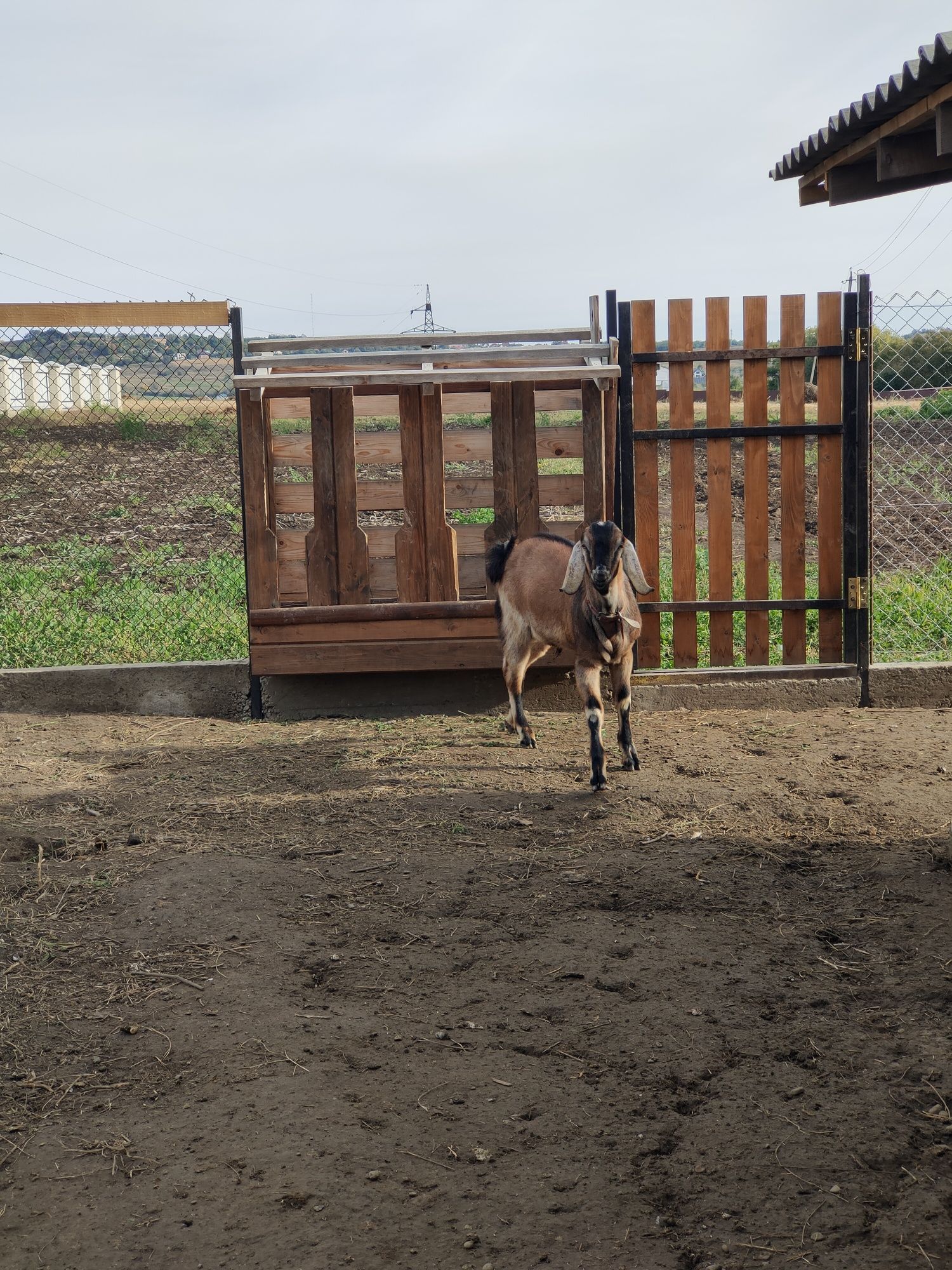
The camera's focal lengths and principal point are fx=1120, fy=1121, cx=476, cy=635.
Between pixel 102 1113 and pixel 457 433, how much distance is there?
524cm

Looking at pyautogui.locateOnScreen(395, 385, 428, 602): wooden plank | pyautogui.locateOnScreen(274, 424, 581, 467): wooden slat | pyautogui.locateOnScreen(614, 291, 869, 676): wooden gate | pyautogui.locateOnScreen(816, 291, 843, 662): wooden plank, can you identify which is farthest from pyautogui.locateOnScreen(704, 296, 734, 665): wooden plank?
pyautogui.locateOnScreen(395, 385, 428, 602): wooden plank

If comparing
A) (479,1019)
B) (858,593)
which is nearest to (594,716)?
(858,593)

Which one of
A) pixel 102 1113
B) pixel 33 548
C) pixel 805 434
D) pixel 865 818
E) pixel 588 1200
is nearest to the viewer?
pixel 588 1200

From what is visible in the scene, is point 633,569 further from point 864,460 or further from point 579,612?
point 864,460

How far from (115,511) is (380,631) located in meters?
7.77

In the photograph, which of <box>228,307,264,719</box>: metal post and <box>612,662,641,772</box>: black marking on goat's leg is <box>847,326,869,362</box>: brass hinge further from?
<box>228,307,264,719</box>: metal post

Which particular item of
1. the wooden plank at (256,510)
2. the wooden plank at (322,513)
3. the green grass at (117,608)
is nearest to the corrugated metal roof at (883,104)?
the wooden plank at (322,513)

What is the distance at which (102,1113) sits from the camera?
2.81 metres

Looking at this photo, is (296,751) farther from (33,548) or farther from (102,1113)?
(33,548)

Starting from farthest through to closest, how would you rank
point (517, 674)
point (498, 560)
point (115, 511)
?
point (115, 511)
point (498, 560)
point (517, 674)

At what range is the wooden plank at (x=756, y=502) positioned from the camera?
7023 millimetres

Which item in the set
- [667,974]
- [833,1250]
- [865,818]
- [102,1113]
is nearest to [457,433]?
[865,818]

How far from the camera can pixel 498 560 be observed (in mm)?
6816

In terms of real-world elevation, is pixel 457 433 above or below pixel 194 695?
above
